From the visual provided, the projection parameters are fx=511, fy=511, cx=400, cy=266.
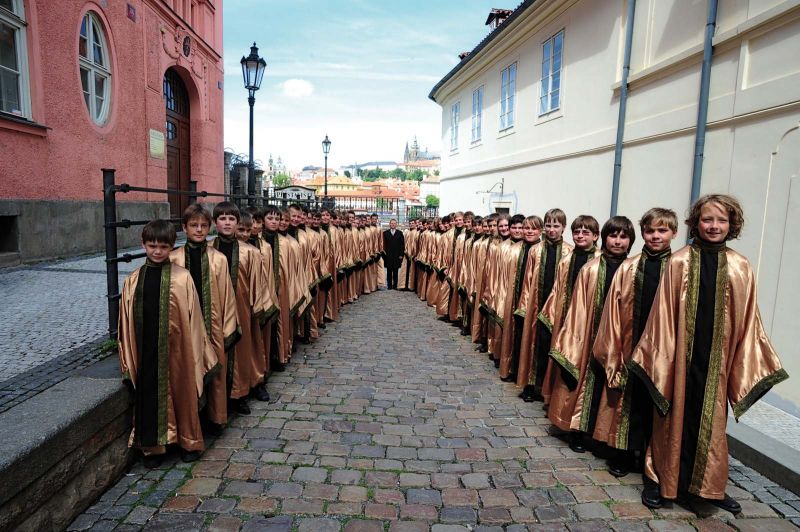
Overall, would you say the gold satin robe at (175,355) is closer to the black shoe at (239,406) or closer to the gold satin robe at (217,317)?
the gold satin robe at (217,317)

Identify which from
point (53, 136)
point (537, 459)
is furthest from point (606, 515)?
point (53, 136)

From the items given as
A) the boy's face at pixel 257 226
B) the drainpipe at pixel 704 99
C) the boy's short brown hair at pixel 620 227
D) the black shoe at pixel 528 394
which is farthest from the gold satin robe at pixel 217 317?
the drainpipe at pixel 704 99

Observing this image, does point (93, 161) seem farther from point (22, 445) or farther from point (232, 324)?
point (22, 445)

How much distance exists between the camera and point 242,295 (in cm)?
470

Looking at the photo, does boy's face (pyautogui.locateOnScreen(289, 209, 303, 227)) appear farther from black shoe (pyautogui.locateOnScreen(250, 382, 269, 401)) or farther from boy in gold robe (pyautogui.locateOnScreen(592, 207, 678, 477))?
boy in gold robe (pyautogui.locateOnScreen(592, 207, 678, 477))

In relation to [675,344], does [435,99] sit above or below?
above

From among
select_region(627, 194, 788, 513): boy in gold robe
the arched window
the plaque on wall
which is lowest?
select_region(627, 194, 788, 513): boy in gold robe

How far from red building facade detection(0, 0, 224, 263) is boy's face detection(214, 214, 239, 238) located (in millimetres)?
3636

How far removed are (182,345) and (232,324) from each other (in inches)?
26.0

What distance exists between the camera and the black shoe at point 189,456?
372 centimetres

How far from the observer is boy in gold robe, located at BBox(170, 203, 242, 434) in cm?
404

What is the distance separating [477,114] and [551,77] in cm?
572

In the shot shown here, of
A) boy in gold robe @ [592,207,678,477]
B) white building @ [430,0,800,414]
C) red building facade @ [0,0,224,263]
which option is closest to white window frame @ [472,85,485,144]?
white building @ [430,0,800,414]

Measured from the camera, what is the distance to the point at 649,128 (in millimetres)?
8336
